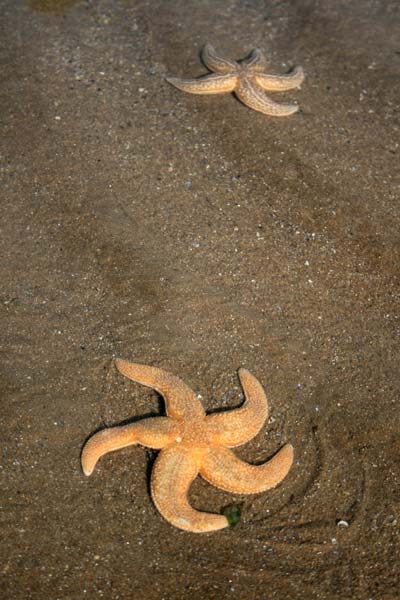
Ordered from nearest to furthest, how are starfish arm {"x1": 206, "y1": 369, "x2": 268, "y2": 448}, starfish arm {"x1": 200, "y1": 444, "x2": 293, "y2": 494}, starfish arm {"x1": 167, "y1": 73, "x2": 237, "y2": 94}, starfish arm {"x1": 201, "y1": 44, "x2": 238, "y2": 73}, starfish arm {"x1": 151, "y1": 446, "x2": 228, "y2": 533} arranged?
starfish arm {"x1": 151, "y1": 446, "x2": 228, "y2": 533} → starfish arm {"x1": 200, "y1": 444, "x2": 293, "y2": 494} → starfish arm {"x1": 206, "y1": 369, "x2": 268, "y2": 448} → starfish arm {"x1": 167, "y1": 73, "x2": 237, "y2": 94} → starfish arm {"x1": 201, "y1": 44, "x2": 238, "y2": 73}

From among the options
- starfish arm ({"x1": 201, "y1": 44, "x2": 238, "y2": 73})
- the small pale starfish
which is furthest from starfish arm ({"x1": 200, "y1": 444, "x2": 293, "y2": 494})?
starfish arm ({"x1": 201, "y1": 44, "x2": 238, "y2": 73})

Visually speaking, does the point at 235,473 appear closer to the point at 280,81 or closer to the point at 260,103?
the point at 260,103

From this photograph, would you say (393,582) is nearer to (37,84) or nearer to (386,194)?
(386,194)

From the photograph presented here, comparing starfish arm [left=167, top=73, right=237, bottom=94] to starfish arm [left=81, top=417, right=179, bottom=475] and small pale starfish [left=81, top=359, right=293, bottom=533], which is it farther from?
starfish arm [left=81, top=417, right=179, bottom=475]

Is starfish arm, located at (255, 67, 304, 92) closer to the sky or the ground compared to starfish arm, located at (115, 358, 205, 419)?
closer to the sky

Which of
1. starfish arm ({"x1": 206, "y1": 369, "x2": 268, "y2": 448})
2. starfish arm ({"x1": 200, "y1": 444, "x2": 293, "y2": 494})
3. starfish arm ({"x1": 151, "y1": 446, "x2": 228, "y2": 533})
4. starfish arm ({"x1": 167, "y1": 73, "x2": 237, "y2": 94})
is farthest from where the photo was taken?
starfish arm ({"x1": 167, "y1": 73, "x2": 237, "y2": 94})

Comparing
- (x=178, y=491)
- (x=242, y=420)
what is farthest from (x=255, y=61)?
(x=178, y=491)
